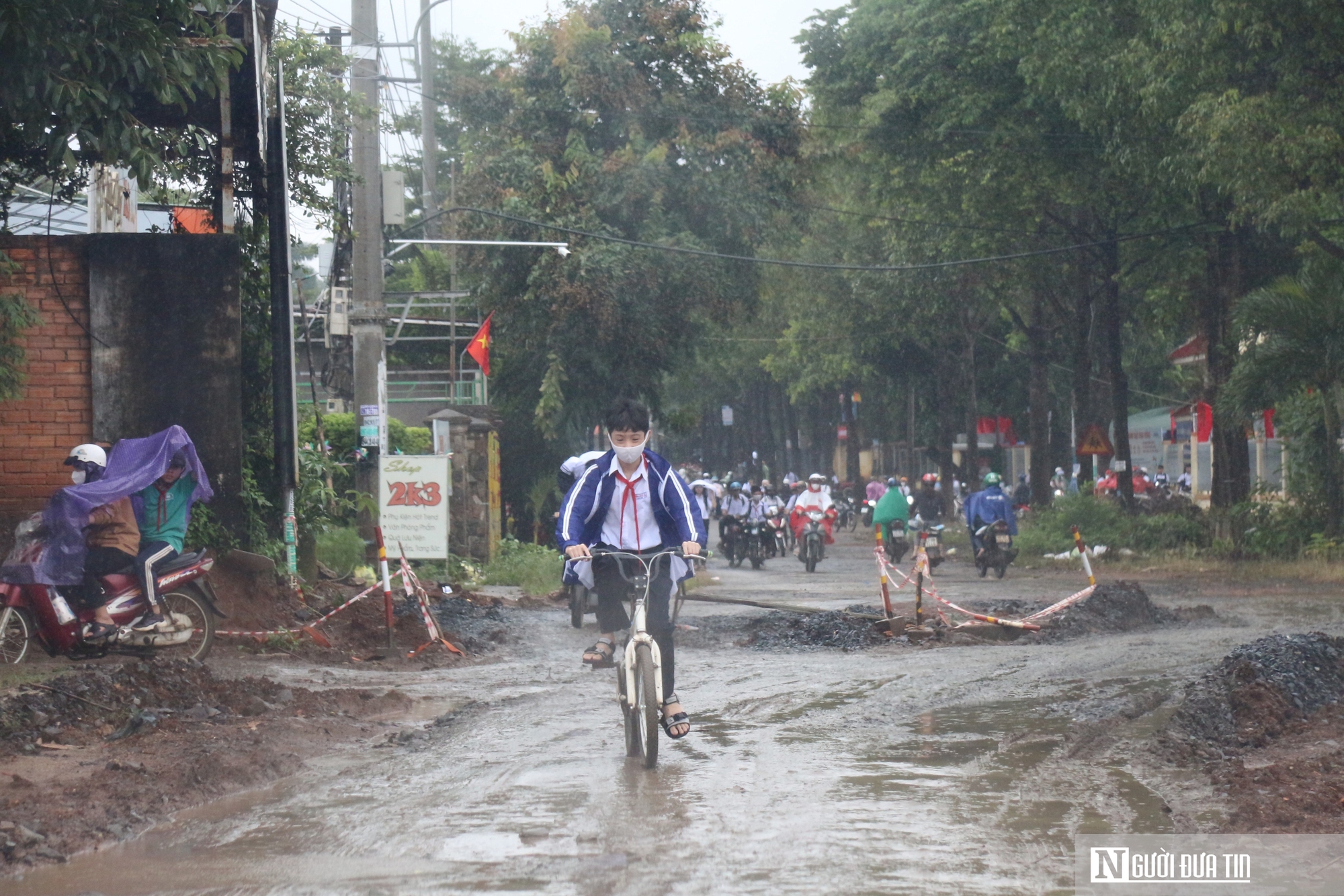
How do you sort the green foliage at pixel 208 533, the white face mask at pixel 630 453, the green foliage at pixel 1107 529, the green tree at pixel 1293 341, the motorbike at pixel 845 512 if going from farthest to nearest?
the motorbike at pixel 845 512
the green foliage at pixel 1107 529
the green tree at pixel 1293 341
the green foliage at pixel 208 533
the white face mask at pixel 630 453

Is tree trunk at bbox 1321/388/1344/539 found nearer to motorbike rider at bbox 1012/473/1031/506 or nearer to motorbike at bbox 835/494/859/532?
motorbike rider at bbox 1012/473/1031/506

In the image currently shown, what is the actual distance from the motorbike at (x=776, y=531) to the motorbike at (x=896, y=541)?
238cm

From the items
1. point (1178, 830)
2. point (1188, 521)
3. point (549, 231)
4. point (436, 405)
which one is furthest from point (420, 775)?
point (436, 405)

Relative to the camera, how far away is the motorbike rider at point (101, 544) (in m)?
10.1

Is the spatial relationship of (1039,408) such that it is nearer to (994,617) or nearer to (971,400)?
(971,400)

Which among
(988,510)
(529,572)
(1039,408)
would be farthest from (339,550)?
(1039,408)

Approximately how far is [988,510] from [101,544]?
53.4 ft

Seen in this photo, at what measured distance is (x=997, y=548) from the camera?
2328 cm

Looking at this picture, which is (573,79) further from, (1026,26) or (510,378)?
(1026,26)

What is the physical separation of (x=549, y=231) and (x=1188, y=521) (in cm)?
1356

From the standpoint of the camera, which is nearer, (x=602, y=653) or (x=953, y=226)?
(x=602, y=653)

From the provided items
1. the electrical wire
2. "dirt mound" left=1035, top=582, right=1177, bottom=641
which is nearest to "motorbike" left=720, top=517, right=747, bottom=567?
"dirt mound" left=1035, top=582, right=1177, bottom=641

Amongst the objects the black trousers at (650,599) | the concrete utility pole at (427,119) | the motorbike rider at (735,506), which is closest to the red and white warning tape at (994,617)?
the black trousers at (650,599)
